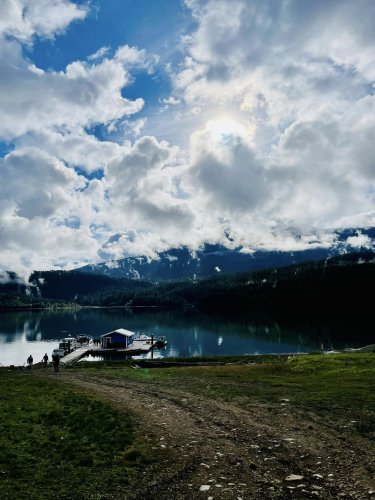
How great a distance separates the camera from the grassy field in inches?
595

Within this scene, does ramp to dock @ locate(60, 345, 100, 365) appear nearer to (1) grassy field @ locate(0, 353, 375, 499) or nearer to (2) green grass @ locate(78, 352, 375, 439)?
(2) green grass @ locate(78, 352, 375, 439)

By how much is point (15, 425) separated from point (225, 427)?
11.4 m

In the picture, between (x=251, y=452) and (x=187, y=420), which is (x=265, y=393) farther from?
(x=251, y=452)

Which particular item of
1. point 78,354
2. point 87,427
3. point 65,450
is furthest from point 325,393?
point 78,354

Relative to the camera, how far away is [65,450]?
18562 millimetres

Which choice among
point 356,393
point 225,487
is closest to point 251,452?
point 225,487

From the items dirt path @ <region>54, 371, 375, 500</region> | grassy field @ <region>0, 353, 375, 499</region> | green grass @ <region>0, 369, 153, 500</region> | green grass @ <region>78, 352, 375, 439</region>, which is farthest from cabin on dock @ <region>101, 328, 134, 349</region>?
dirt path @ <region>54, 371, 375, 500</region>

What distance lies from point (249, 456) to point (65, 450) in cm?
816

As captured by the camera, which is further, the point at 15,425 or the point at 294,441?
the point at 15,425

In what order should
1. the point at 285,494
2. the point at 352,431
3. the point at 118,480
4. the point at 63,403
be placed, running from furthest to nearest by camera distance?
the point at 63,403
the point at 352,431
the point at 118,480
the point at 285,494

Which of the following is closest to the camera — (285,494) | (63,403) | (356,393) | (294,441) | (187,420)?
(285,494)

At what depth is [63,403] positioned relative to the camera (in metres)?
29.2

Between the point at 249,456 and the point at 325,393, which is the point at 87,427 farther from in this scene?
the point at 325,393

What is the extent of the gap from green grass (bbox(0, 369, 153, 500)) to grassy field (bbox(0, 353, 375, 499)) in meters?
0.03
